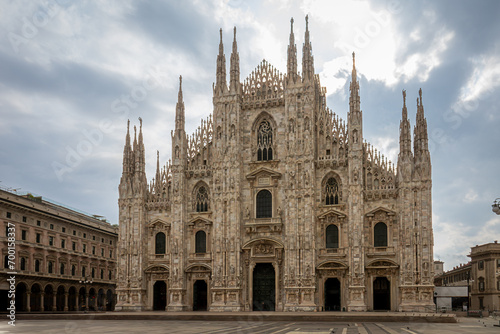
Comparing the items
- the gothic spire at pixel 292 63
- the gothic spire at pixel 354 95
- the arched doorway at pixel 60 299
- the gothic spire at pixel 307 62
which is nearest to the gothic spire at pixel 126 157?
the gothic spire at pixel 292 63

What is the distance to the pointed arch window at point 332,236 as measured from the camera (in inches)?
2045

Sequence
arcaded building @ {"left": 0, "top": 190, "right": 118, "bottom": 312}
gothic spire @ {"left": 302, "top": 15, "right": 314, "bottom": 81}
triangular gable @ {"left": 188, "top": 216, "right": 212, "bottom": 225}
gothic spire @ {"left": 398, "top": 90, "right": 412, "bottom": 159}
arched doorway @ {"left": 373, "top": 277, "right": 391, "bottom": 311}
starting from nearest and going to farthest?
arched doorway @ {"left": 373, "top": 277, "right": 391, "bottom": 311}, gothic spire @ {"left": 398, "top": 90, "right": 412, "bottom": 159}, gothic spire @ {"left": 302, "top": 15, "right": 314, "bottom": 81}, triangular gable @ {"left": 188, "top": 216, "right": 212, "bottom": 225}, arcaded building @ {"left": 0, "top": 190, "right": 118, "bottom": 312}

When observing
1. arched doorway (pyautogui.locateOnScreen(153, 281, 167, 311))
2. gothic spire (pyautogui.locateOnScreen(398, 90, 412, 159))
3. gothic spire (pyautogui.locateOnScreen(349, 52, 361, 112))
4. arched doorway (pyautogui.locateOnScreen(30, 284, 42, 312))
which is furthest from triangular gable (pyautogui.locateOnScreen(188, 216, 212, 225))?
arched doorway (pyautogui.locateOnScreen(30, 284, 42, 312))

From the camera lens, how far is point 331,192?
52.9 metres

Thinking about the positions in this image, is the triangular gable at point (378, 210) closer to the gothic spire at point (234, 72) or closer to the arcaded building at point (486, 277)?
the gothic spire at point (234, 72)

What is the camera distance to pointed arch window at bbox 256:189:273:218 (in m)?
54.2

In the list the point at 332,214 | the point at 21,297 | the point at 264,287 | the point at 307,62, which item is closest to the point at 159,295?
the point at 264,287

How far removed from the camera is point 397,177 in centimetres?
5128

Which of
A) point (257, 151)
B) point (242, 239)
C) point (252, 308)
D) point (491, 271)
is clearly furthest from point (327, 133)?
point (491, 271)

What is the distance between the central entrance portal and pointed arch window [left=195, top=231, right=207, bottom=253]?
5688 millimetres

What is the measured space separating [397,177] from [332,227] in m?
7.45

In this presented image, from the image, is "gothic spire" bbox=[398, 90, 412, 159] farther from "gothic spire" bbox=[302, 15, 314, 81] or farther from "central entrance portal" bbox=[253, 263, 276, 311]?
"central entrance portal" bbox=[253, 263, 276, 311]

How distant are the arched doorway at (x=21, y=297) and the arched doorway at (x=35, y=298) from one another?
1.94 metres

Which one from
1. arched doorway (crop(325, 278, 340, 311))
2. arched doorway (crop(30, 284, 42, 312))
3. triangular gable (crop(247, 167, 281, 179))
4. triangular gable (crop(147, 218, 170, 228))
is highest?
triangular gable (crop(247, 167, 281, 179))
